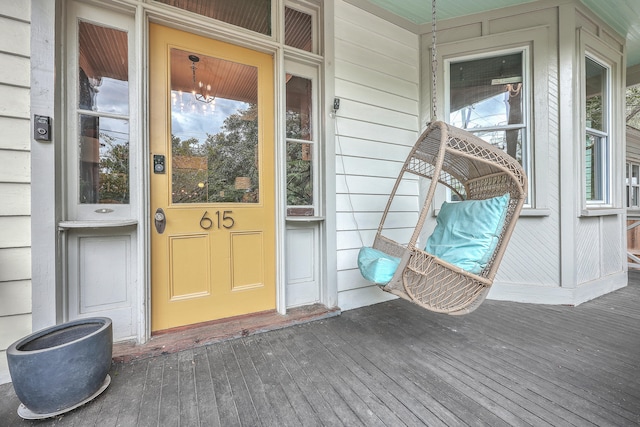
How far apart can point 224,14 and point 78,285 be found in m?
2.32

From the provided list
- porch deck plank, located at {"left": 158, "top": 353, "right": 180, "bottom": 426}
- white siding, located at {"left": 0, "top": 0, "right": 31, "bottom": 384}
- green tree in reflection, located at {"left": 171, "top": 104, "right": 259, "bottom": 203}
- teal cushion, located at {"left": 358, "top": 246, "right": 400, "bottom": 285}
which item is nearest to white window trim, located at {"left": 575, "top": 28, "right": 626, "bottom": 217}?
teal cushion, located at {"left": 358, "top": 246, "right": 400, "bottom": 285}

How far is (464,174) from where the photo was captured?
246 centimetres

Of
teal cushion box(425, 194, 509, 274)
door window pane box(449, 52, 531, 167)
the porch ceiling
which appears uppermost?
the porch ceiling

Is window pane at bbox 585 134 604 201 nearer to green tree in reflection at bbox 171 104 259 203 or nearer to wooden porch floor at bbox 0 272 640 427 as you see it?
wooden porch floor at bbox 0 272 640 427

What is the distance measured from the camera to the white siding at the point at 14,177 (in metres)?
1.58

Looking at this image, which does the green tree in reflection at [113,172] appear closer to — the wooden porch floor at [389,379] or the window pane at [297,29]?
the wooden porch floor at [389,379]

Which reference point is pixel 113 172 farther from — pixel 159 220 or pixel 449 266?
pixel 449 266

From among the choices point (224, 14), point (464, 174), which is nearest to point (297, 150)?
point (224, 14)

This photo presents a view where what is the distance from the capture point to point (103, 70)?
1.92 metres

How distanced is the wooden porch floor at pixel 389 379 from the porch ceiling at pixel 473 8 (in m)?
3.17

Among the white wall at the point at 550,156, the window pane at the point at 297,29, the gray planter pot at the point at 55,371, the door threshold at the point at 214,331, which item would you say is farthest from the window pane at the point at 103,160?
the white wall at the point at 550,156

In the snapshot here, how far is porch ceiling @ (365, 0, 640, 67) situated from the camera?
9.41 ft

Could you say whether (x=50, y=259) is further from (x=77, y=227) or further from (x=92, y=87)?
(x=92, y=87)

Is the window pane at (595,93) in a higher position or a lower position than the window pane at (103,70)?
higher
